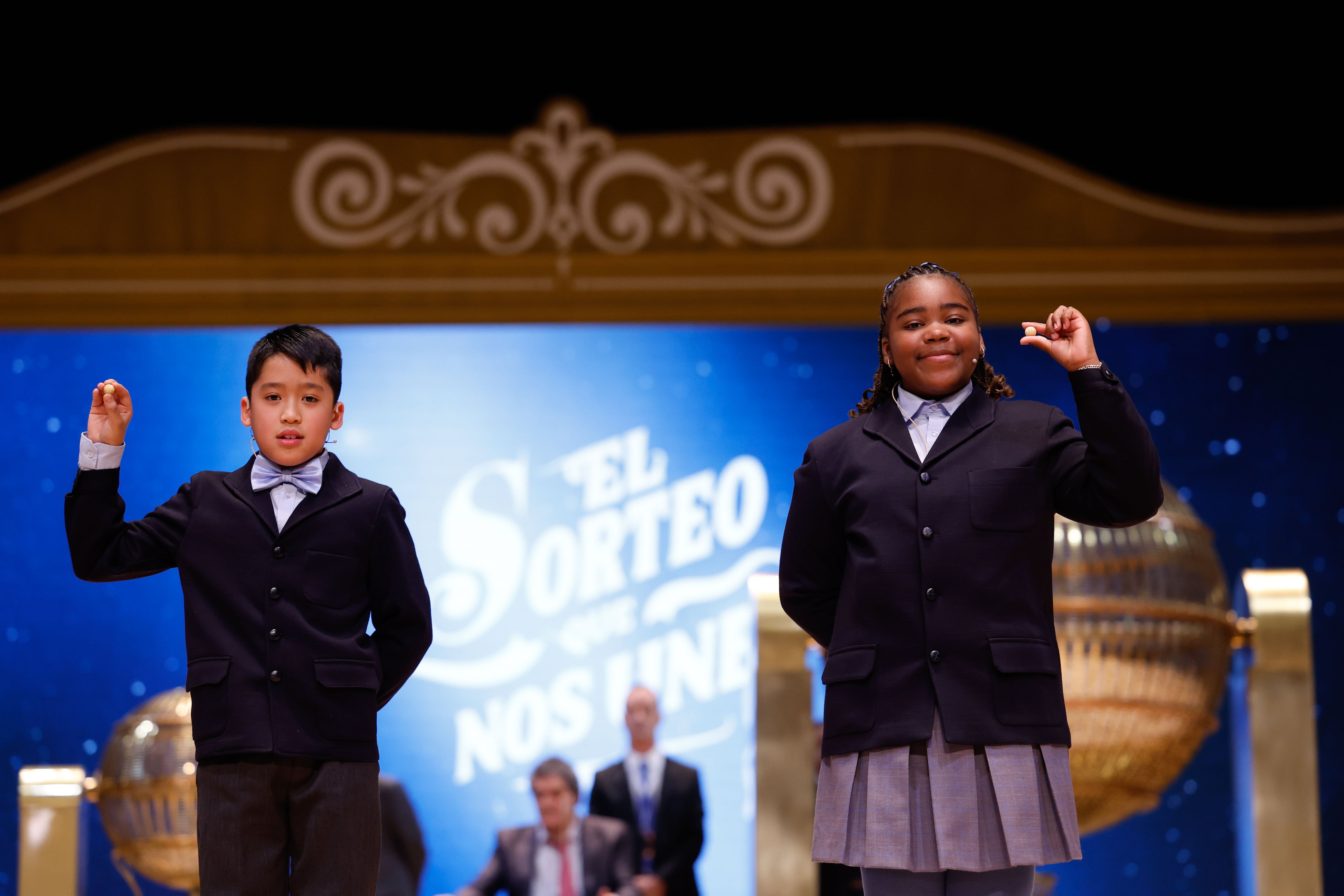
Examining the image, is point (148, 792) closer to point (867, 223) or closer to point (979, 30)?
point (867, 223)

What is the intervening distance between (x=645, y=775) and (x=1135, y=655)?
1783 mm

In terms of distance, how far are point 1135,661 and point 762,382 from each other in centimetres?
205

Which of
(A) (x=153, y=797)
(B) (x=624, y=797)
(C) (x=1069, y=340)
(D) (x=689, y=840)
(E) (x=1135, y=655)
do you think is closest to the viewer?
(C) (x=1069, y=340)

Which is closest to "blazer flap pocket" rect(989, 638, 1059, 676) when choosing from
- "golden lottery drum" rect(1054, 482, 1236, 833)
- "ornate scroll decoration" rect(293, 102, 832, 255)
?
"golden lottery drum" rect(1054, 482, 1236, 833)

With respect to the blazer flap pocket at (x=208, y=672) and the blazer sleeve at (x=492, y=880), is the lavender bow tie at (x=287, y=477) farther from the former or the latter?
the blazer sleeve at (x=492, y=880)

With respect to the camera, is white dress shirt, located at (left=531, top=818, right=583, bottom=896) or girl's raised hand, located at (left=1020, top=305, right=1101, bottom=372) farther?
white dress shirt, located at (left=531, top=818, right=583, bottom=896)

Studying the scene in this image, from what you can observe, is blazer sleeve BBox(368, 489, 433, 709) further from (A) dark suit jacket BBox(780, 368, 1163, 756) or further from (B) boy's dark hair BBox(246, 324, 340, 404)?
(A) dark suit jacket BBox(780, 368, 1163, 756)

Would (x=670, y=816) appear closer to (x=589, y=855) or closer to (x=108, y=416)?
(x=589, y=855)

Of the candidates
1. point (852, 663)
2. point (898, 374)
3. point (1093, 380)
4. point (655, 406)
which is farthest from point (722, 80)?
point (852, 663)

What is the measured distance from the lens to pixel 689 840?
3281 millimetres

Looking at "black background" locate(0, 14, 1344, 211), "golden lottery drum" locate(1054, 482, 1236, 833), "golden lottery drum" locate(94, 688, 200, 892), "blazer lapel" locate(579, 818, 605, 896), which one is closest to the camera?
"golden lottery drum" locate(1054, 482, 1236, 833)

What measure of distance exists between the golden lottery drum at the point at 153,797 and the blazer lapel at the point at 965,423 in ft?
4.13

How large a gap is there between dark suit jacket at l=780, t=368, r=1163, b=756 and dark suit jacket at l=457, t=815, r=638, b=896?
5.58 feet

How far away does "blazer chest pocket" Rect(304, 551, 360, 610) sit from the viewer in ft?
5.40
